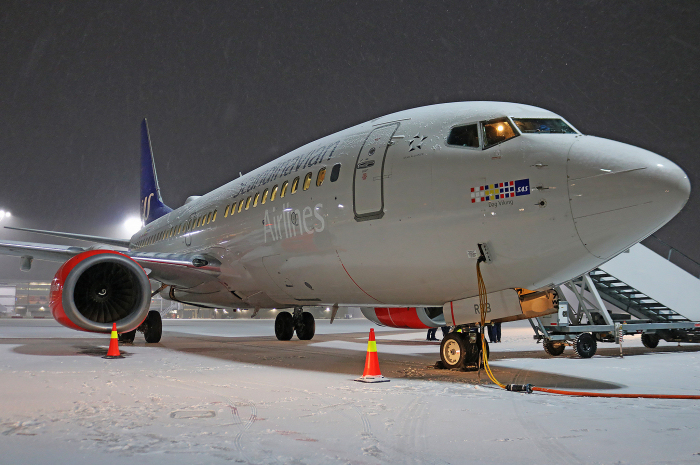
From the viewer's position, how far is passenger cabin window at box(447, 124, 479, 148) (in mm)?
A: 6829

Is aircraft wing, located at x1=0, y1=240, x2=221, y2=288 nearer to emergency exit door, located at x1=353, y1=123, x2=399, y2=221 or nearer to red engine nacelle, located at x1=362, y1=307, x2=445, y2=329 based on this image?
red engine nacelle, located at x1=362, y1=307, x2=445, y2=329

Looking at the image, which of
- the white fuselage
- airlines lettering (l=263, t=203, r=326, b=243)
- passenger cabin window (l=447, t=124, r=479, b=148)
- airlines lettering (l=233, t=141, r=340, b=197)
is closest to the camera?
the white fuselage

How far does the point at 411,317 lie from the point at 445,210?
2.84 meters

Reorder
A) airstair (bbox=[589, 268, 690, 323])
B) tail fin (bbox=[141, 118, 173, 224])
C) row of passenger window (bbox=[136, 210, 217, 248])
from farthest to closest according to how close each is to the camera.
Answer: tail fin (bbox=[141, 118, 173, 224]), airstair (bbox=[589, 268, 690, 323]), row of passenger window (bbox=[136, 210, 217, 248])

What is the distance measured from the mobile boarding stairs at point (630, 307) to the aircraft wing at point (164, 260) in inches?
265

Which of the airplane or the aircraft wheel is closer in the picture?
the airplane

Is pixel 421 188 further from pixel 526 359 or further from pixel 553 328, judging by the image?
pixel 553 328

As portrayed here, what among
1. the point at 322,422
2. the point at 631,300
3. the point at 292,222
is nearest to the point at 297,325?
the point at 292,222

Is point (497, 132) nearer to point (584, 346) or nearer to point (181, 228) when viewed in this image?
point (584, 346)

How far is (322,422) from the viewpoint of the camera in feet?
14.6

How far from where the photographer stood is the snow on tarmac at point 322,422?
3490 millimetres

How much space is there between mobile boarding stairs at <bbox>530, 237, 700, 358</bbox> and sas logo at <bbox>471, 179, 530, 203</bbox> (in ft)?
17.2

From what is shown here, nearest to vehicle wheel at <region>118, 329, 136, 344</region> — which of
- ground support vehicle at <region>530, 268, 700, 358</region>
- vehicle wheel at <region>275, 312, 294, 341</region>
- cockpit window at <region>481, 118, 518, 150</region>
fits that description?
vehicle wheel at <region>275, 312, 294, 341</region>

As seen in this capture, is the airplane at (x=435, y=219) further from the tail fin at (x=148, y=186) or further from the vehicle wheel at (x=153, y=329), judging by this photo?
the tail fin at (x=148, y=186)
